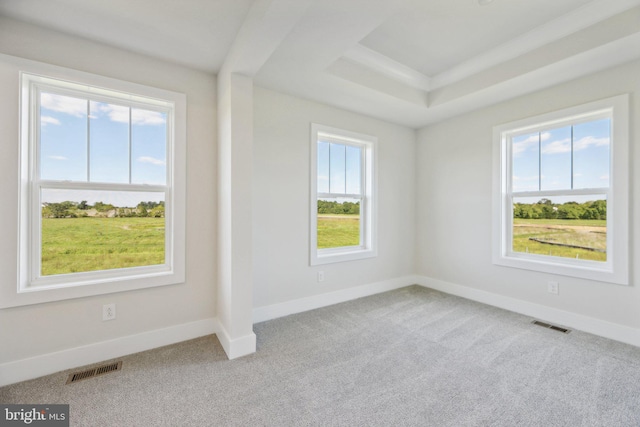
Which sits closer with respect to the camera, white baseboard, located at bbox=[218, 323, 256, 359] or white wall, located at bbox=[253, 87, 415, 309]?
white baseboard, located at bbox=[218, 323, 256, 359]

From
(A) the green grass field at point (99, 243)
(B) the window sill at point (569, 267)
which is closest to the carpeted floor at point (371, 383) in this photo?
(B) the window sill at point (569, 267)

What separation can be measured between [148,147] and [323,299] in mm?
2483

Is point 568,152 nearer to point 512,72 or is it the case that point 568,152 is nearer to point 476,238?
point 512,72

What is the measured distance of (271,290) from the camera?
9.88 ft

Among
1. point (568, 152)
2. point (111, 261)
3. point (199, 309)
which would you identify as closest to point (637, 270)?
point (568, 152)

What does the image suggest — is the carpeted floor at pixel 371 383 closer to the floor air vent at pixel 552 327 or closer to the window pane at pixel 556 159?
the floor air vent at pixel 552 327

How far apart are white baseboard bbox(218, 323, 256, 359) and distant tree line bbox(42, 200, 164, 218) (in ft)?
4.23

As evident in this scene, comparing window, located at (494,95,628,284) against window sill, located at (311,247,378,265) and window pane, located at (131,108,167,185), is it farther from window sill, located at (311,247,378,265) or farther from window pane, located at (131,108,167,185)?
window pane, located at (131,108,167,185)

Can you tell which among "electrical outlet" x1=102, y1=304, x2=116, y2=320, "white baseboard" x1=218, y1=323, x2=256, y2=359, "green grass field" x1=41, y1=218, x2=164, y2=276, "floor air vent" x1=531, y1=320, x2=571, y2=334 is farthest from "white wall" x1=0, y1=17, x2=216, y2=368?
"floor air vent" x1=531, y1=320, x2=571, y2=334

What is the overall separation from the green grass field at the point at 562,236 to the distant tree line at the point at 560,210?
50mm

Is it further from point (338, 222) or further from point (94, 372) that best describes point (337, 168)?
point (94, 372)

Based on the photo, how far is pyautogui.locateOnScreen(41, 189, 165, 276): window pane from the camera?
213cm

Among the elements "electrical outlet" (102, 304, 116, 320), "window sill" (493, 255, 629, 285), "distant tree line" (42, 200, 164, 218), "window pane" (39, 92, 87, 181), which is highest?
"window pane" (39, 92, 87, 181)

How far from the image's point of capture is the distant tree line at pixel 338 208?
349cm
